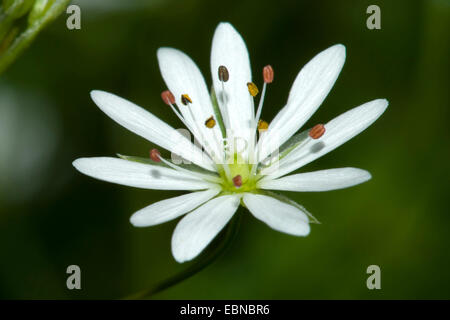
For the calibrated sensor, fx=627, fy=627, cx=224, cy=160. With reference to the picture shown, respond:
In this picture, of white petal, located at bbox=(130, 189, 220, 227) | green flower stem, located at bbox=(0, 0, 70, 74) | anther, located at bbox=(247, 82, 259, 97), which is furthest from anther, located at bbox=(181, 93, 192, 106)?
green flower stem, located at bbox=(0, 0, 70, 74)

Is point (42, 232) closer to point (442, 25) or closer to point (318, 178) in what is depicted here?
point (318, 178)

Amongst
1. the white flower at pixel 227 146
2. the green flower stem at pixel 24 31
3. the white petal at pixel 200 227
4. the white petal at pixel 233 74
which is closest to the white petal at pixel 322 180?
the white flower at pixel 227 146

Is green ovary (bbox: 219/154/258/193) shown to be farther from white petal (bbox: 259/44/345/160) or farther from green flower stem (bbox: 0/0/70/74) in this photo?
green flower stem (bbox: 0/0/70/74)

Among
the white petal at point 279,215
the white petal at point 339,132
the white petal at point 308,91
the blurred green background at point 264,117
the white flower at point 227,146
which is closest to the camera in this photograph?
the white petal at point 279,215

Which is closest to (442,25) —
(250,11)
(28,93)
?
(250,11)

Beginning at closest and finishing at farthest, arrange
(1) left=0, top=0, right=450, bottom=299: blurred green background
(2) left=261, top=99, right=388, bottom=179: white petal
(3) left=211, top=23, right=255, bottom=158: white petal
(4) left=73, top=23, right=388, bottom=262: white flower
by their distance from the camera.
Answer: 1. (4) left=73, top=23, right=388, bottom=262: white flower
2. (2) left=261, top=99, right=388, bottom=179: white petal
3. (3) left=211, top=23, right=255, bottom=158: white petal
4. (1) left=0, top=0, right=450, bottom=299: blurred green background

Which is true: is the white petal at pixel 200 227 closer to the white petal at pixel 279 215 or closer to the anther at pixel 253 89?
the white petal at pixel 279 215

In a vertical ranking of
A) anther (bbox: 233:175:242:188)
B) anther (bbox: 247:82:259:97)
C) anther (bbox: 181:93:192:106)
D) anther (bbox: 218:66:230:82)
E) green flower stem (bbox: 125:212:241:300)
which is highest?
anther (bbox: 218:66:230:82)
